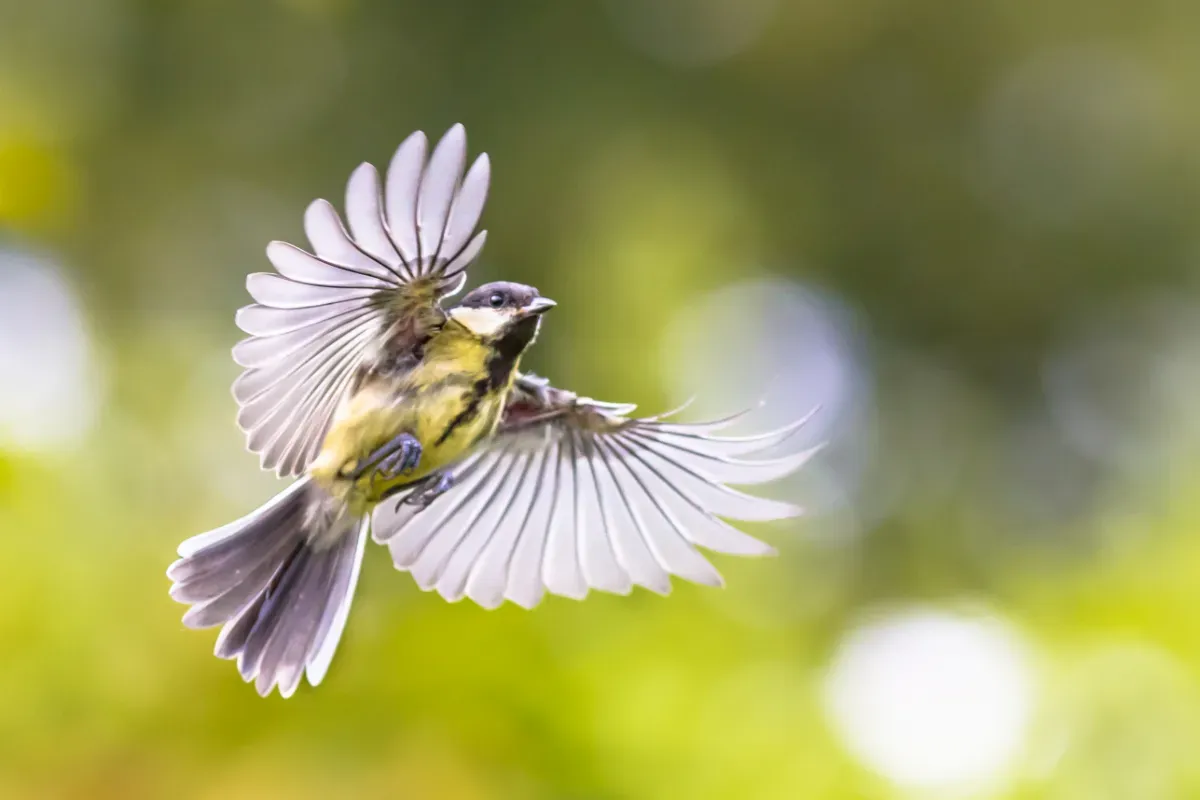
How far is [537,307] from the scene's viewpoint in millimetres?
663

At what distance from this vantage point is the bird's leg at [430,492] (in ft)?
2.48

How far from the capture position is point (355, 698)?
157 cm

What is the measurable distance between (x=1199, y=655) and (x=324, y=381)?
1448mm

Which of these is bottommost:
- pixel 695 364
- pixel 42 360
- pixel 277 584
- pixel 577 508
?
pixel 277 584

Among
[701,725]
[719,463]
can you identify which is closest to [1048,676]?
[701,725]

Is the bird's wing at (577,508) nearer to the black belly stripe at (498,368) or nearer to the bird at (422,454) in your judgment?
the bird at (422,454)

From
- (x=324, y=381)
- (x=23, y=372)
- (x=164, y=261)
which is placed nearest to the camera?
(x=324, y=381)

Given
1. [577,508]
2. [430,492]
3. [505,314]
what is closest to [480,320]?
[505,314]

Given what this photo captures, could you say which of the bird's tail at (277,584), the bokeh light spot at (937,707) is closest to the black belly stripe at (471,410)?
the bird's tail at (277,584)

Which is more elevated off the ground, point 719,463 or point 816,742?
point 816,742

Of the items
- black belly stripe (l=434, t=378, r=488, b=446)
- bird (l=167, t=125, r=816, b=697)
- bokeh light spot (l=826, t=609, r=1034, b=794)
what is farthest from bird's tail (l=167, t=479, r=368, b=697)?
bokeh light spot (l=826, t=609, r=1034, b=794)

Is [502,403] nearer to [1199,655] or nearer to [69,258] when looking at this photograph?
[69,258]

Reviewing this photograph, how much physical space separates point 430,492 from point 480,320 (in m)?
0.16

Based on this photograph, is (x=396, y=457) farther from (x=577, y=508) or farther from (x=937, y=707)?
(x=937, y=707)
